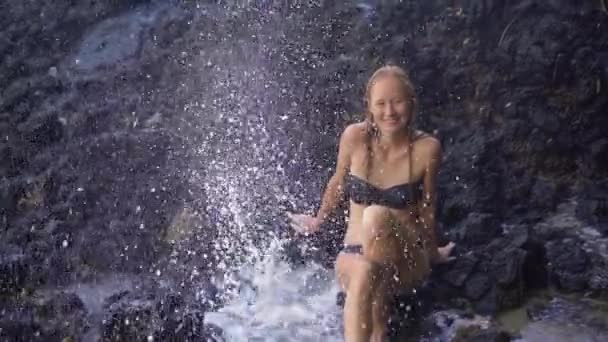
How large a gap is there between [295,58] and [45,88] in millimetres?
1794

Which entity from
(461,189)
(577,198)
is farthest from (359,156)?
(577,198)

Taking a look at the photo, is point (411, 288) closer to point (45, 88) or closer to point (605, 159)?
point (605, 159)

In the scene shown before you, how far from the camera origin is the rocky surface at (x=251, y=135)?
10.7ft

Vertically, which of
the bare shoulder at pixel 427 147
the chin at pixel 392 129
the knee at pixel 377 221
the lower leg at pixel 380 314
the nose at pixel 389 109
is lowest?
the lower leg at pixel 380 314

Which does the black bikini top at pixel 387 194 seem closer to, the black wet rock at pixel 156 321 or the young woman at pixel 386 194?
the young woman at pixel 386 194

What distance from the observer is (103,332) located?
3.03 meters

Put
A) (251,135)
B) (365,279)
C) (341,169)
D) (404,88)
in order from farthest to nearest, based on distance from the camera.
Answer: (251,135), (341,169), (404,88), (365,279)

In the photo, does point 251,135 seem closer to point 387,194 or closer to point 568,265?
point 387,194

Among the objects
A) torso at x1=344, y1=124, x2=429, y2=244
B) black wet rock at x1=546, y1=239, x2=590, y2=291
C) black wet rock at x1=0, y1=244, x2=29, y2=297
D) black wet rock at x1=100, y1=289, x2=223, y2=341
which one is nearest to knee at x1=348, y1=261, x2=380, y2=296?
torso at x1=344, y1=124, x2=429, y2=244

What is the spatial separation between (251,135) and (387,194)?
6.61 ft

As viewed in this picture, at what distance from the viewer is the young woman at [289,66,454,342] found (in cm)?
239

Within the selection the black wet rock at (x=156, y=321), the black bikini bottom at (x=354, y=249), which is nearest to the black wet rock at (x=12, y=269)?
the black wet rock at (x=156, y=321)

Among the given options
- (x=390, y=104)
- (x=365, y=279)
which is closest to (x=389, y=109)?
(x=390, y=104)

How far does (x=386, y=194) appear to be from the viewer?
2.64 m
